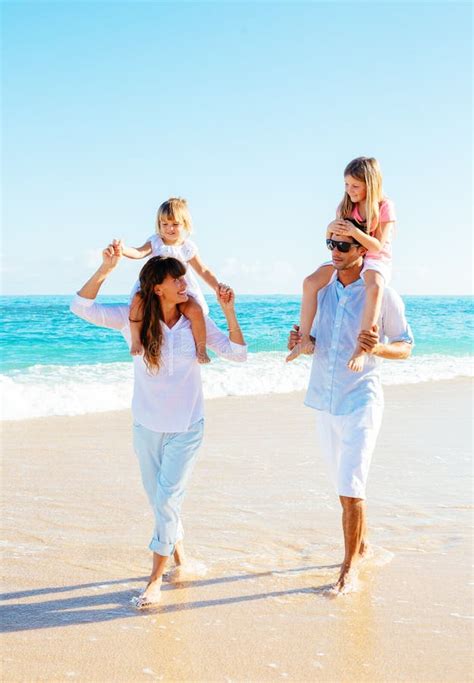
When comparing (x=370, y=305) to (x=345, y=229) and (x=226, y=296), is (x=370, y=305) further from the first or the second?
(x=226, y=296)

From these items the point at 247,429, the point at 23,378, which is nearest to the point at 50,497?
the point at 247,429

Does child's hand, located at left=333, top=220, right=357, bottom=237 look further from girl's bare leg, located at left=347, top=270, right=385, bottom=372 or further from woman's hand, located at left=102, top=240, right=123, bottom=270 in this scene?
woman's hand, located at left=102, top=240, right=123, bottom=270

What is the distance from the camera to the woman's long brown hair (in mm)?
4137

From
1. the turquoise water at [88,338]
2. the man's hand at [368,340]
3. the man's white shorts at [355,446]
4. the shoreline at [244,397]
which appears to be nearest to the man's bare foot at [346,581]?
the man's white shorts at [355,446]

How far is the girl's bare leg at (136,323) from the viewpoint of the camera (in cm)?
418

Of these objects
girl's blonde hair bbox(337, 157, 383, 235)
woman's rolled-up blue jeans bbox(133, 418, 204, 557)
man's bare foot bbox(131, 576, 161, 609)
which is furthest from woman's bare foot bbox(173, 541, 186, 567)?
girl's blonde hair bbox(337, 157, 383, 235)

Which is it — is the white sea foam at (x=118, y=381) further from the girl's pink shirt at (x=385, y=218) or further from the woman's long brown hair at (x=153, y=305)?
the girl's pink shirt at (x=385, y=218)

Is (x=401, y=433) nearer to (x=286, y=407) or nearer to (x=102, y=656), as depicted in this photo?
(x=286, y=407)

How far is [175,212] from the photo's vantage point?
19.2ft

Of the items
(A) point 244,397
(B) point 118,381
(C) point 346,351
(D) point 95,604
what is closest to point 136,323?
(C) point 346,351

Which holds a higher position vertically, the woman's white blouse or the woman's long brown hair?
the woman's long brown hair

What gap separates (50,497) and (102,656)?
2590mm

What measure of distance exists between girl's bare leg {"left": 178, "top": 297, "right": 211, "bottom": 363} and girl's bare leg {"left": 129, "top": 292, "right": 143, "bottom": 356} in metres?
0.24

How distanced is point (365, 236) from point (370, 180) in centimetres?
47
